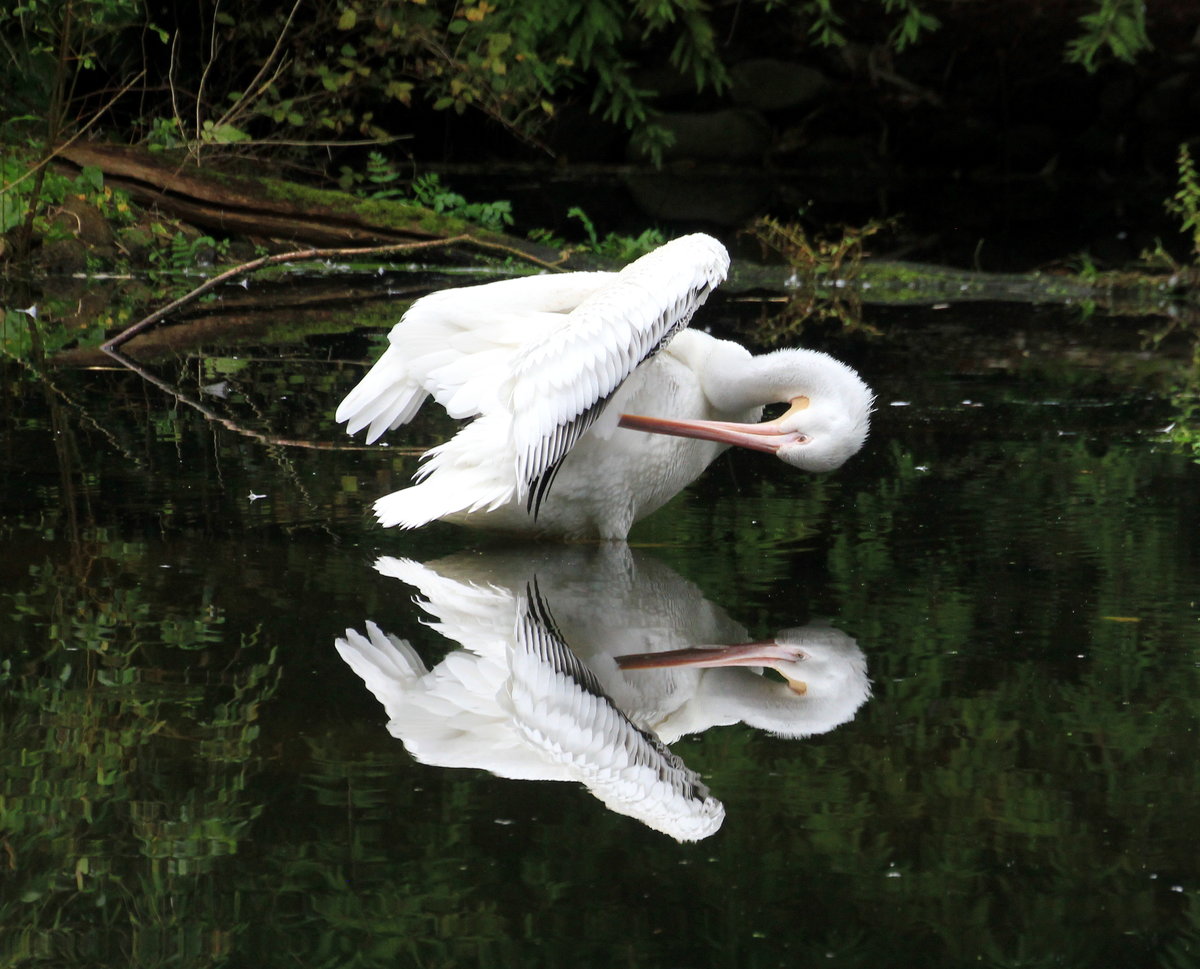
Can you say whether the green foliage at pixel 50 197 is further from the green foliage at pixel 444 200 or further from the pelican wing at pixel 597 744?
the pelican wing at pixel 597 744

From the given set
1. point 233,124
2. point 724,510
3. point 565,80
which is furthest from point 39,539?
point 565,80

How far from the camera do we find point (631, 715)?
3697mm

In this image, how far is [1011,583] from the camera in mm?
4719

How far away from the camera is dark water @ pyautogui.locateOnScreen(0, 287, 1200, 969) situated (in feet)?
8.96

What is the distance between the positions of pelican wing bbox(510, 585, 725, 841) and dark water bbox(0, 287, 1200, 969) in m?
0.02

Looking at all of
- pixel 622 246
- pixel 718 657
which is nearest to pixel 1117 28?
pixel 622 246

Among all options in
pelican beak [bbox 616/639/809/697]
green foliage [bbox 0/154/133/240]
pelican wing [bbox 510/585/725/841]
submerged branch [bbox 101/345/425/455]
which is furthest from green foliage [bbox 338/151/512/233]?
pelican wing [bbox 510/585/725/841]

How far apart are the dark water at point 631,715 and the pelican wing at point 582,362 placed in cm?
40

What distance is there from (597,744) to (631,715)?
224 mm

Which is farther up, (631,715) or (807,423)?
(631,715)

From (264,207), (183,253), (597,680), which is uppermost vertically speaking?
(597,680)

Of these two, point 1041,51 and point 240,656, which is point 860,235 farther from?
point 1041,51

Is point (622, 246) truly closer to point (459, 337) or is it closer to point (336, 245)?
point (336, 245)

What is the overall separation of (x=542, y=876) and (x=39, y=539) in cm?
264
